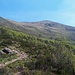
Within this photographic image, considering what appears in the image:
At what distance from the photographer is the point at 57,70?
39.2 metres

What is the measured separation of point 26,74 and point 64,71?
8.29m

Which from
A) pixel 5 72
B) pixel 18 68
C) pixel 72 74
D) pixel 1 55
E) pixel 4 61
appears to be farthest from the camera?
pixel 1 55

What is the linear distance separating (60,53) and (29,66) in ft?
30.1

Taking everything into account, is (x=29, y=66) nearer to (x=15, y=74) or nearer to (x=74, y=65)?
(x=15, y=74)

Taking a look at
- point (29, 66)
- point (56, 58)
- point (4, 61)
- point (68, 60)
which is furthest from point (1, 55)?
point (68, 60)

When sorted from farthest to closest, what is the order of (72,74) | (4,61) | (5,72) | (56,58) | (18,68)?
(4,61) < (56,58) < (18,68) < (72,74) < (5,72)

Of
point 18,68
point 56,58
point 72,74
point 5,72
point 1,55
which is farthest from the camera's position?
point 1,55

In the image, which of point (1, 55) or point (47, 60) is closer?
point (47, 60)

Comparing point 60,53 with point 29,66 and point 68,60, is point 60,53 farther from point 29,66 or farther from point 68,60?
point 29,66

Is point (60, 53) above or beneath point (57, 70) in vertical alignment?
above

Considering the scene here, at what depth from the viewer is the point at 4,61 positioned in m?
45.8

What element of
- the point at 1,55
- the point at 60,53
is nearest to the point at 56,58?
the point at 60,53

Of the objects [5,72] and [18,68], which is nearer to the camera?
[5,72]

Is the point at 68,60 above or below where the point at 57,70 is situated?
above
